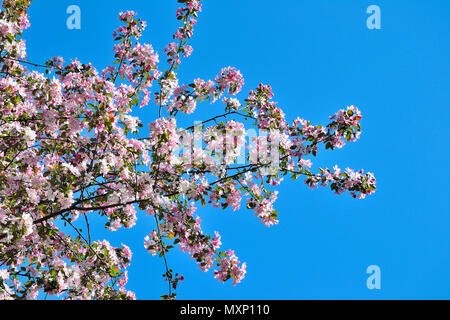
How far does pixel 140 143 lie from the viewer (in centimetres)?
601

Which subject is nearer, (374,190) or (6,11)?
(374,190)

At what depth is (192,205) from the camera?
5656 millimetres

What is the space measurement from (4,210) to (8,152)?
1.68 meters

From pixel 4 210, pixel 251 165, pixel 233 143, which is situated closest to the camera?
pixel 4 210
